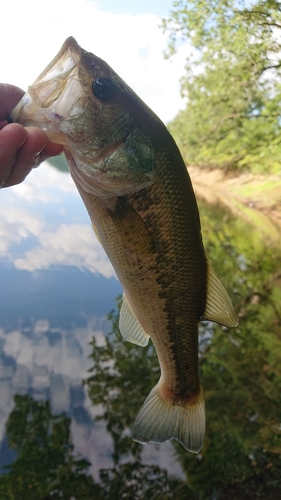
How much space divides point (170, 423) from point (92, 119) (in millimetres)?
1923

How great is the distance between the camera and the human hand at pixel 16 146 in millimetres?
1679

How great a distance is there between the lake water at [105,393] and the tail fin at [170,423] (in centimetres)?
300

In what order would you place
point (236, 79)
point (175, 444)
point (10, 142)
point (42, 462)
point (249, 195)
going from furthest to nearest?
point (249, 195), point (236, 79), point (175, 444), point (42, 462), point (10, 142)

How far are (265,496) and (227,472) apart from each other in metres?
0.55

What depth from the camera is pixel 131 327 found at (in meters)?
2.43

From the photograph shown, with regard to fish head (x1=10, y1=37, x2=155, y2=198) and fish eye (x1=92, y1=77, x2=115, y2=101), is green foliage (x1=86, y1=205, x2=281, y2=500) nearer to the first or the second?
fish head (x1=10, y1=37, x2=155, y2=198)

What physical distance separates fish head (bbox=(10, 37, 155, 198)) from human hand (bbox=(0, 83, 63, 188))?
0.31ft

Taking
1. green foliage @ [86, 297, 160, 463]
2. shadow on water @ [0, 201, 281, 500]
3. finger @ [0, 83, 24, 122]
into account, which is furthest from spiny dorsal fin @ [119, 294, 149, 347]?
green foliage @ [86, 297, 160, 463]

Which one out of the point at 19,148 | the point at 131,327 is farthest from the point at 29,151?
the point at 131,327

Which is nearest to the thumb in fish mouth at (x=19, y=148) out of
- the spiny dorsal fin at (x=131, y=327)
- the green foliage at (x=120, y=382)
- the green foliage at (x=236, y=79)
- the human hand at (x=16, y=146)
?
the human hand at (x=16, y=146)

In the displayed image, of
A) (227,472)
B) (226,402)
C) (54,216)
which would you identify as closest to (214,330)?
(226,402)

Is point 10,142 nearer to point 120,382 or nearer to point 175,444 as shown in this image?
point 175,444

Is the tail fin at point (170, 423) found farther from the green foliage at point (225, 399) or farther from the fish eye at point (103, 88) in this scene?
the green foliage at point (225, 399)

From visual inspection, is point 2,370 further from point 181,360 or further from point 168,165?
point 168,165
